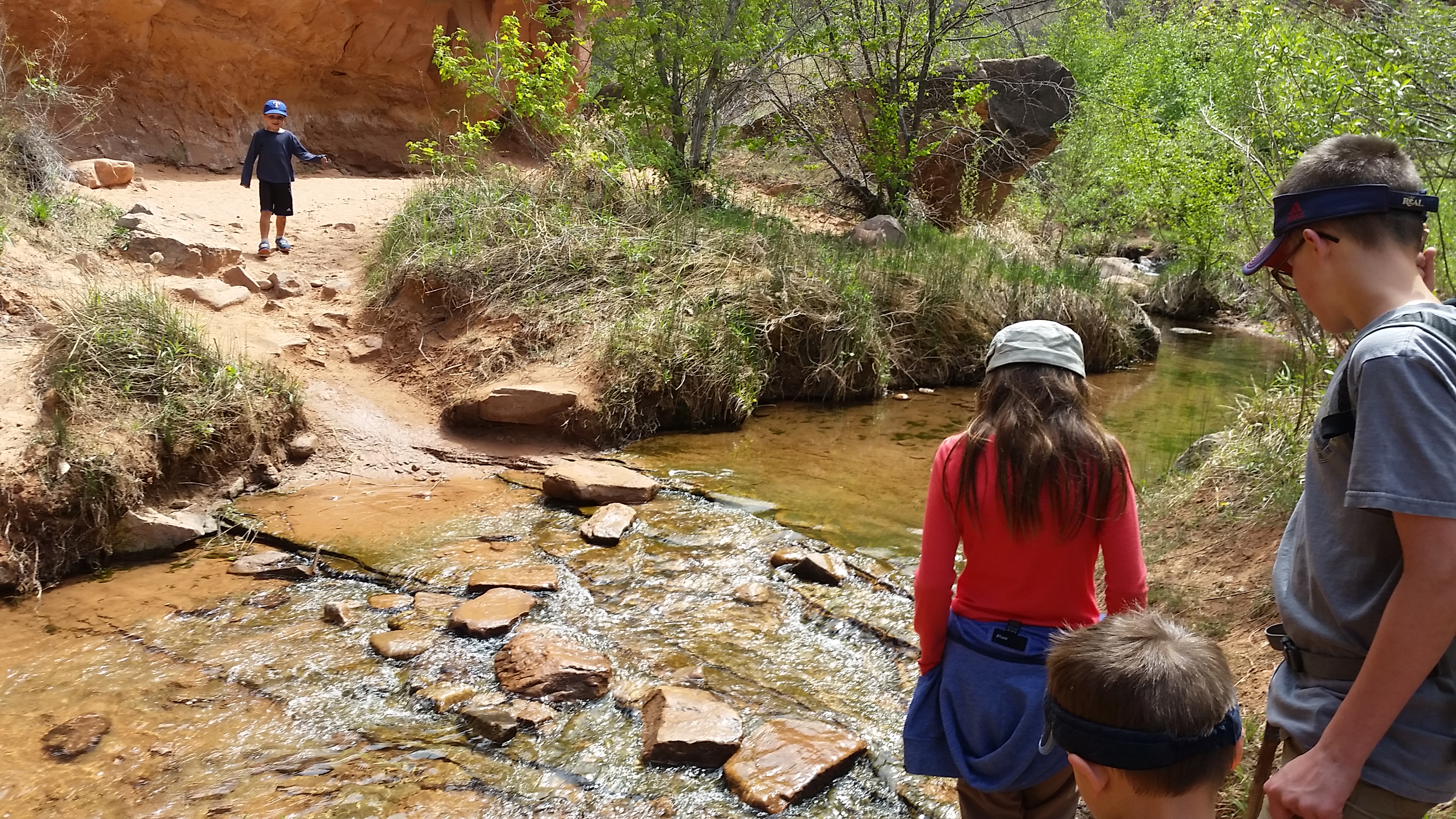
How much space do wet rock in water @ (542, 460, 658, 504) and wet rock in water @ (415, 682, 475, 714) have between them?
214cm

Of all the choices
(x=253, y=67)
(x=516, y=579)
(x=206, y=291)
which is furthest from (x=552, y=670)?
(x=253, y=67)

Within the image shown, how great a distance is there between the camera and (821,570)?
4.76 metres

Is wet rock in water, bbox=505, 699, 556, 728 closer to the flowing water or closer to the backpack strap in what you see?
the flowing water

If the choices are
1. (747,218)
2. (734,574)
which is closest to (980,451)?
(734,574)

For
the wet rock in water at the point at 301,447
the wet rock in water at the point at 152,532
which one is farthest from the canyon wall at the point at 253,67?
the wet rock in water at the point at 152,532

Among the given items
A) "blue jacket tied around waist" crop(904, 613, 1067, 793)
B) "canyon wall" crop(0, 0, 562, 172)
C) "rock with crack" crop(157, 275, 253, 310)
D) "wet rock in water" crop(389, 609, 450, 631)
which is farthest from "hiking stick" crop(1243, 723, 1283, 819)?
"canyon wall" crop(0, 0, 562, 172)

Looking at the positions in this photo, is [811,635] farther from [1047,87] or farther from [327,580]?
[1047,87]

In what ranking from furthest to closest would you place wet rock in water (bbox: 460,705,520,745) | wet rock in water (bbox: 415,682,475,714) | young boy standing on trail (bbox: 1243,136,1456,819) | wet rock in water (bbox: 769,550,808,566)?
wet rock in water (bbox: 769,550,808,566) → wet rock in water (bbox: 415,682,475,714) → wet rock in water (bbox: 460,705,520,745) → young boy standing on trail (bbox: 1243,136,1456,819)

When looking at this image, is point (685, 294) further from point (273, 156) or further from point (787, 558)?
point (273, 156)

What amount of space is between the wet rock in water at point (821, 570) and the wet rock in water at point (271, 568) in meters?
2.45

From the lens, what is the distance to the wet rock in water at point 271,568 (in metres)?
4.71

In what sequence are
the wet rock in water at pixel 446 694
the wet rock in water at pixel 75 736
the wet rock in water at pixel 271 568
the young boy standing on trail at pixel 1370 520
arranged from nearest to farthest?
the young boy standing on trail at pixel 1370 520 < the wet rock in water at pixel 75 736 < the wet rock in water at pixel 446 694 < the wet rock in water at pixel 271 568

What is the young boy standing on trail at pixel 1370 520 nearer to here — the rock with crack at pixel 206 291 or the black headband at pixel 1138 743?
the black headband at pixel 1138 743

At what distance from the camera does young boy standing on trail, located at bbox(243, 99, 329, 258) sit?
8.42 metres
